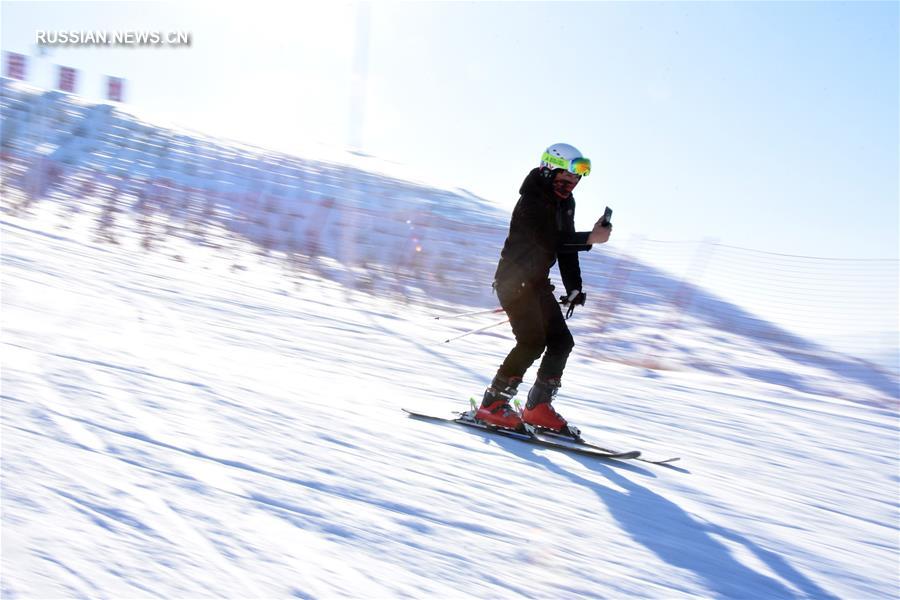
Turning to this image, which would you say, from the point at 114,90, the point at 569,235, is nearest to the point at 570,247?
the point at 569,235

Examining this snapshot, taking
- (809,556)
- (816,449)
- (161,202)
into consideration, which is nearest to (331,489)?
(809,556)

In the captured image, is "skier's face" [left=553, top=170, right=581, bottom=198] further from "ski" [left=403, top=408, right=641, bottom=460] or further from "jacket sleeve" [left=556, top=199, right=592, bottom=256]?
"ski" [left=403, top=408, right=641, bottom=460]

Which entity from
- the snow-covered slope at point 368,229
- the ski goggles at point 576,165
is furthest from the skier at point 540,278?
the snow-covered slope at point 368,229

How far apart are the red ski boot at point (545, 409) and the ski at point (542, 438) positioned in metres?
0.06

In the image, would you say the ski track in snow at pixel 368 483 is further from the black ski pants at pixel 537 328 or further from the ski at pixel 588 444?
the black ski pants at pixel 537 328

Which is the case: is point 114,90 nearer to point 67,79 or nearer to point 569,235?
point 67,79

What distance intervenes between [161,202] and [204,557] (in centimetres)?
1715

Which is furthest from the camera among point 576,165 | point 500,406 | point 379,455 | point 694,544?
point 500,406

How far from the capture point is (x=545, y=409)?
15.5ft

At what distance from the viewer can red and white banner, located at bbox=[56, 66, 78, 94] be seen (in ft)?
122

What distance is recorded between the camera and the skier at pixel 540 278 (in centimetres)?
445

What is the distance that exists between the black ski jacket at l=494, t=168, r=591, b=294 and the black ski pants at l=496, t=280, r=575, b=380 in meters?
0.06

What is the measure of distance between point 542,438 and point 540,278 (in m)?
0.94

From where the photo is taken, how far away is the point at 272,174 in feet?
88.7
